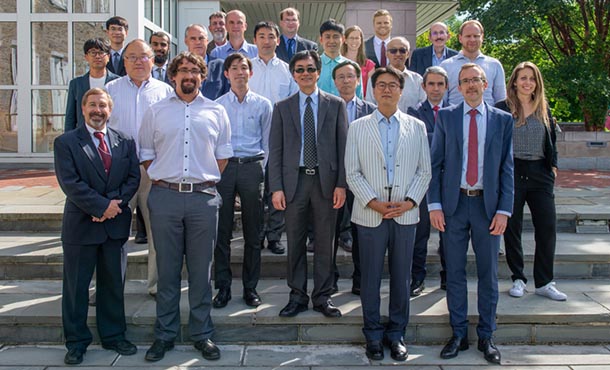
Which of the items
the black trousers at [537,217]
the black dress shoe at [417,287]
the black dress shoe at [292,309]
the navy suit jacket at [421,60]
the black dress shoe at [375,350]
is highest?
the navy suit jacket at [421,60]

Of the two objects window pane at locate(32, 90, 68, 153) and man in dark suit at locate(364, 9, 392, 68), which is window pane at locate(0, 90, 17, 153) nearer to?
window pane at locate(32, 90, 68, 153)

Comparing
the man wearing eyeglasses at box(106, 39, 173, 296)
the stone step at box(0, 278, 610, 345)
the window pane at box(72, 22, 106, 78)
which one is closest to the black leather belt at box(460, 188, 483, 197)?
the stone step at box(0, 278, 610, 345)

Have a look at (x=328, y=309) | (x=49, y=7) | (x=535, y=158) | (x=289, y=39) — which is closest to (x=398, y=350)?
(x=328, y=309)

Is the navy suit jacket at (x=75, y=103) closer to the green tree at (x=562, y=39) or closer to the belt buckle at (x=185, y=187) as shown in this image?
the belt buckle at (x=185, y=187)

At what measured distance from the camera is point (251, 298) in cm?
475

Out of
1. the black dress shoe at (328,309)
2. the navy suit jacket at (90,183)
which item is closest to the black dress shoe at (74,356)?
the navy suit jacket at (90,183)

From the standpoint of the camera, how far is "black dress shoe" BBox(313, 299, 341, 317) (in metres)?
4.48

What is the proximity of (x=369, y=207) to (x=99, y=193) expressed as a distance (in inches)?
73.2

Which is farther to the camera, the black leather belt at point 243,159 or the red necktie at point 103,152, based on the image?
the black leather belt at point 243,159

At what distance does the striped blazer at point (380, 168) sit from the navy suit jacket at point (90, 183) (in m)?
1.59

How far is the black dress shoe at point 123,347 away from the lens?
14.0 feet

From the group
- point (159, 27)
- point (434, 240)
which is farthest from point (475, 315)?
point (159, 27)

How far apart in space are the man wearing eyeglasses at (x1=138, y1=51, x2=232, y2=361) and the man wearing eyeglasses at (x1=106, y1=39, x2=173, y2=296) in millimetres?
465

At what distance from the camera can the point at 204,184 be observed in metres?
4.21
